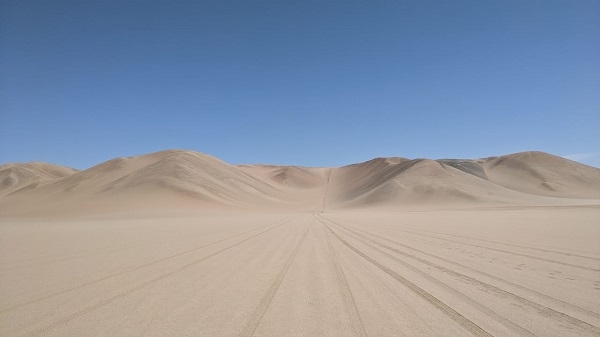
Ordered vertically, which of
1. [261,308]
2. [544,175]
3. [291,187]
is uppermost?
[544,175]

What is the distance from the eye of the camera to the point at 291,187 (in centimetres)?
11444

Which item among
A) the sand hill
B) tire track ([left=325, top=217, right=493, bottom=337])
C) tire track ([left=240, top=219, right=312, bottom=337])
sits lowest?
tire track ([left=240, top=219, right=312, bottom=337])

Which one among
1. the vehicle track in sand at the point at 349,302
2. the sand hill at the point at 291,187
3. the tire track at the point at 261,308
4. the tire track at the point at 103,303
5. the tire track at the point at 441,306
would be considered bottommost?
the tire track at the point at 103,303

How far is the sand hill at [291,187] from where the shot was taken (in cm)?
5812

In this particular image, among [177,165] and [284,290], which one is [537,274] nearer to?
[284,290]

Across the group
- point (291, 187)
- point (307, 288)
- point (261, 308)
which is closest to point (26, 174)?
point (291, 187)

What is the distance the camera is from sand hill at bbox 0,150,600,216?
58.1 metres

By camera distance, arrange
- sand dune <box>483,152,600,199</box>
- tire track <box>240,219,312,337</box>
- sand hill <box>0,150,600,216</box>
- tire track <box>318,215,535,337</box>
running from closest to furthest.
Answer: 1. tire track <box>318,215,535,337</box>
2. tire track <box>240,219,312,337</box>
3. sand hill <box>0,150,600,216</box>
4. sand dune <box>483,152,600,199</box>

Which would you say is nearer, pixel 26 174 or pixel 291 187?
pixel 291 187

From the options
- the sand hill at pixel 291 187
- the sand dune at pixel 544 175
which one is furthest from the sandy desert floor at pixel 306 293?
the sand dune at pixel 544 175

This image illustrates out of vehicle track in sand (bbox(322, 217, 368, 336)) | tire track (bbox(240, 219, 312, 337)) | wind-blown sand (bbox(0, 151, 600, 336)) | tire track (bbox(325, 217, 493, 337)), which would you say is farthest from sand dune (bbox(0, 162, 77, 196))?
tire track (bbox(325, 217, 493, 337))

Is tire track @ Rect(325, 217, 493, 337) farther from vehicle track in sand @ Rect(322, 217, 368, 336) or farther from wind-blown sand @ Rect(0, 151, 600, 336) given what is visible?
vehicle track in sand @ Rect(322, 217, 368, 336)

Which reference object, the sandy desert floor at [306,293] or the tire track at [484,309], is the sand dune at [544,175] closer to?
the sandy desert floor at [306,293]

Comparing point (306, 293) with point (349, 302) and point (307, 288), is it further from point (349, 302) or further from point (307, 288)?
point (349, 302)
